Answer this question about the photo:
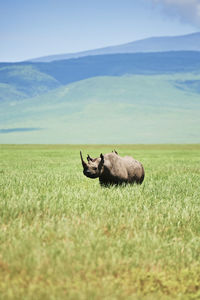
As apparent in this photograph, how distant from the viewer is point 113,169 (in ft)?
30.3

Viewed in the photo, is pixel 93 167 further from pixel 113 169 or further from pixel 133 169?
pixel 133 169

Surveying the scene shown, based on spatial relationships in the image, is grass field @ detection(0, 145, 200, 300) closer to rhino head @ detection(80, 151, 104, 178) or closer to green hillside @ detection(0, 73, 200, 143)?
rhino head @ detection(80, 151, 104, 178)

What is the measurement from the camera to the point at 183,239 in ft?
17.6

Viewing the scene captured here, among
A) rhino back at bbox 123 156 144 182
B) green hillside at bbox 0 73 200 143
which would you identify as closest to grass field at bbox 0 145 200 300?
rhino back at bbox 123 156 144 182

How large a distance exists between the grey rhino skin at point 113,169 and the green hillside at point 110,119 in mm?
113853

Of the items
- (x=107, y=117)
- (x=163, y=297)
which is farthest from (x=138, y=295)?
(x=107, y=117)

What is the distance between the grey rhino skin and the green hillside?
114 meters

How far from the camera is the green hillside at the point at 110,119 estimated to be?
137 m

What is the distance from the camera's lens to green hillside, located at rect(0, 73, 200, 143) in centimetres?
13738

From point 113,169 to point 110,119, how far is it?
6306 inches

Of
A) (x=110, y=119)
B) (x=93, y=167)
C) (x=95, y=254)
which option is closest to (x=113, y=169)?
(x=93, y=167)

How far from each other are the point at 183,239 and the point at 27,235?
2199 millimetres

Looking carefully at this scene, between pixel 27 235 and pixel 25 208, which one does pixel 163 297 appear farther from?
pixel 25 208

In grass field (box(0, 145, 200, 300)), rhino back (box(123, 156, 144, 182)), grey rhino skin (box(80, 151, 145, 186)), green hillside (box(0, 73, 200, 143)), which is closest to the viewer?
grass field (box(0, 145, 200, 300))
